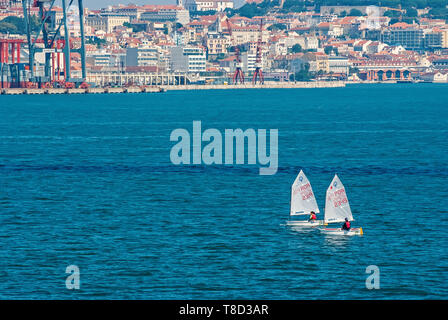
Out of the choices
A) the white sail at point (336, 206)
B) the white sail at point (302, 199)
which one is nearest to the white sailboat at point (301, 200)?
the white sail at point (302, 199)

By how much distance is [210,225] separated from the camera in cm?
4509

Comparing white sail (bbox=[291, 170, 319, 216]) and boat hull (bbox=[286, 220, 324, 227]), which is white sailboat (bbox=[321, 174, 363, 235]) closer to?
boat hull (bbox=[286, 220, 324, 227])

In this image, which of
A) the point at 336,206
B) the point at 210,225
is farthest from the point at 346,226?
the point at 210,225

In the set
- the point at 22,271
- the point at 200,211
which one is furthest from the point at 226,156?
the point at 22,271

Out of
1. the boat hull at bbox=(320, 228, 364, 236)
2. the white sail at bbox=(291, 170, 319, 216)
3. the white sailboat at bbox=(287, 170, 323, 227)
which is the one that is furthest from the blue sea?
the white sail at bbox=(291, 170, 319, 216)

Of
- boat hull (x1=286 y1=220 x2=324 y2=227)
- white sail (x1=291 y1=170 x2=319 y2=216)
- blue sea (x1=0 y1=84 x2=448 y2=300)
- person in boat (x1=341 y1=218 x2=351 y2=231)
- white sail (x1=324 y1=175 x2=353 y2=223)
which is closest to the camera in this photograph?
blue sea (x1=0 y1=84 x2=448 y2=300)

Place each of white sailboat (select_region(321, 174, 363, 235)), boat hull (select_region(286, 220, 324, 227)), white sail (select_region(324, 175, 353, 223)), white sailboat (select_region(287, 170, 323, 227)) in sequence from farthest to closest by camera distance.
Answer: white sailboat (select_region(287, 170, 323, 227))
boat hull (select_region(286, 220, 324, 227))
white sail (select_region(324, 175, 353, 223))
white sailboat (select_region(321, 174, 363, 235))

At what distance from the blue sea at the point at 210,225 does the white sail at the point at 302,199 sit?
3.57 ft

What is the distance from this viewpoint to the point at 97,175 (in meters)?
69.6

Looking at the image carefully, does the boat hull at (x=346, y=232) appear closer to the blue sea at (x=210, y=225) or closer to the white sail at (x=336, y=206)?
the blue sea at (x=210, y=225)

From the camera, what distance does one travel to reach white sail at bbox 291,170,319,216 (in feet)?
150

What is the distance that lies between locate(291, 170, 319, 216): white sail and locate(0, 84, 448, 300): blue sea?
1089 mm

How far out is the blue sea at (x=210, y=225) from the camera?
33.1 metres
